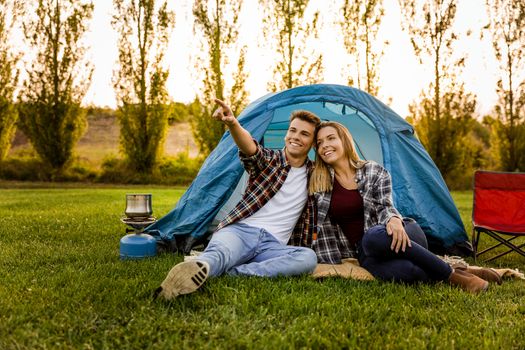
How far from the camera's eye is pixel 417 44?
13789mm

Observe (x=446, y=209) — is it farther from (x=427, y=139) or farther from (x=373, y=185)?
(x=427, y=139)

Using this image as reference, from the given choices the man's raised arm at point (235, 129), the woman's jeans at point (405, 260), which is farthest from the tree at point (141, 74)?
the woman's jeans at point (405, 260)

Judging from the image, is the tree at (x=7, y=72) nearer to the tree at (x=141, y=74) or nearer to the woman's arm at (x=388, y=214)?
the tree at (x=141, y=74)

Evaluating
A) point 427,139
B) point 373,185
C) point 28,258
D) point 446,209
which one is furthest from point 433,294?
point 427,139

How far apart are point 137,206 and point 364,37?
1190cm

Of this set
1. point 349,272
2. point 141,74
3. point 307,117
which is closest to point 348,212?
point 349,272

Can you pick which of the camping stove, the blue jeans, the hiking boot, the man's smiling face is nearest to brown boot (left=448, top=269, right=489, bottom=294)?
the blue jeans

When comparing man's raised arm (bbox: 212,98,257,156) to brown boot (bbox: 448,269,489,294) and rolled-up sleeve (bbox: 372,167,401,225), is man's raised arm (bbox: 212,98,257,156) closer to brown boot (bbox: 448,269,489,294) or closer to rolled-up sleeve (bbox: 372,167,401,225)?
rolled-up sleeve (bbox: 372,167,401,225)

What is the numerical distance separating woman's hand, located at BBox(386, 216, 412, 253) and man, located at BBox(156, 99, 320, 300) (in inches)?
21.2

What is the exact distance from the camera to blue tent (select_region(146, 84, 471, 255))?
13.1 feet

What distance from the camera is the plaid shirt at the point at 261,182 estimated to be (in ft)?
10.6

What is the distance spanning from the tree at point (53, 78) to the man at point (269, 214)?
1212 centimetres

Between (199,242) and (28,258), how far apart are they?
130cm

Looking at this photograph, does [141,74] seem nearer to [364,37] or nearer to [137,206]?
[364,37]
